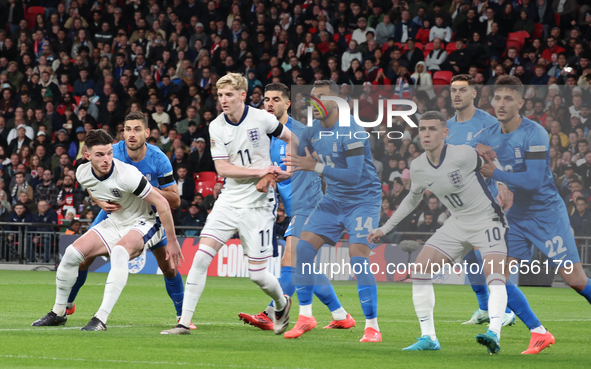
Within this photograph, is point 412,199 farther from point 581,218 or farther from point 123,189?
point 581,218

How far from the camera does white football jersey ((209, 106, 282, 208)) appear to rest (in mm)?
7664

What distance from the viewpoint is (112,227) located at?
8.17 m

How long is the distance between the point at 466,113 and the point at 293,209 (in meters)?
2.05

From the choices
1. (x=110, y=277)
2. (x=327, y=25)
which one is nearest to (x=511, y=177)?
(x=110, y=277)

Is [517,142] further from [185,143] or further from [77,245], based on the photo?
[185,143]

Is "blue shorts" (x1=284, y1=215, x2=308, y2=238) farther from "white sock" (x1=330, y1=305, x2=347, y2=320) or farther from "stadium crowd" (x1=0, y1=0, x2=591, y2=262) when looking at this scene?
"stadium crowd" (x1=0, y1=0, x2=591, y2=262)

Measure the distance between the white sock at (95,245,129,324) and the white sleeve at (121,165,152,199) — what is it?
0.54 meters

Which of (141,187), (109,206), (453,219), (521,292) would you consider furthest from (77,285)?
(521,292)

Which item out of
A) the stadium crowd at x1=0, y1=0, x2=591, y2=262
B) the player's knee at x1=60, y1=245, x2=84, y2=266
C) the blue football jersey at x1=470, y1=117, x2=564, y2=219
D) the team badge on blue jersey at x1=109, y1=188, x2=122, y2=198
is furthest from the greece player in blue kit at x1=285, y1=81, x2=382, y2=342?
the stadium crowd at x1=0, y1=0, x2=591, y2=262

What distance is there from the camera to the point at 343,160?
8156mm

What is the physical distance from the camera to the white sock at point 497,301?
Result: 260 inches

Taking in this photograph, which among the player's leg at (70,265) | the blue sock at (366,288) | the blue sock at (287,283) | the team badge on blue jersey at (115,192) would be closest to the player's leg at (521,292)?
the blue sock at (366,288)

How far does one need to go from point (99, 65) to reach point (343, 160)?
15.9 meters

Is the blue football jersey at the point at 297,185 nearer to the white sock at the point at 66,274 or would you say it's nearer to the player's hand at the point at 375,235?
the player's hand at the point at 375,235
